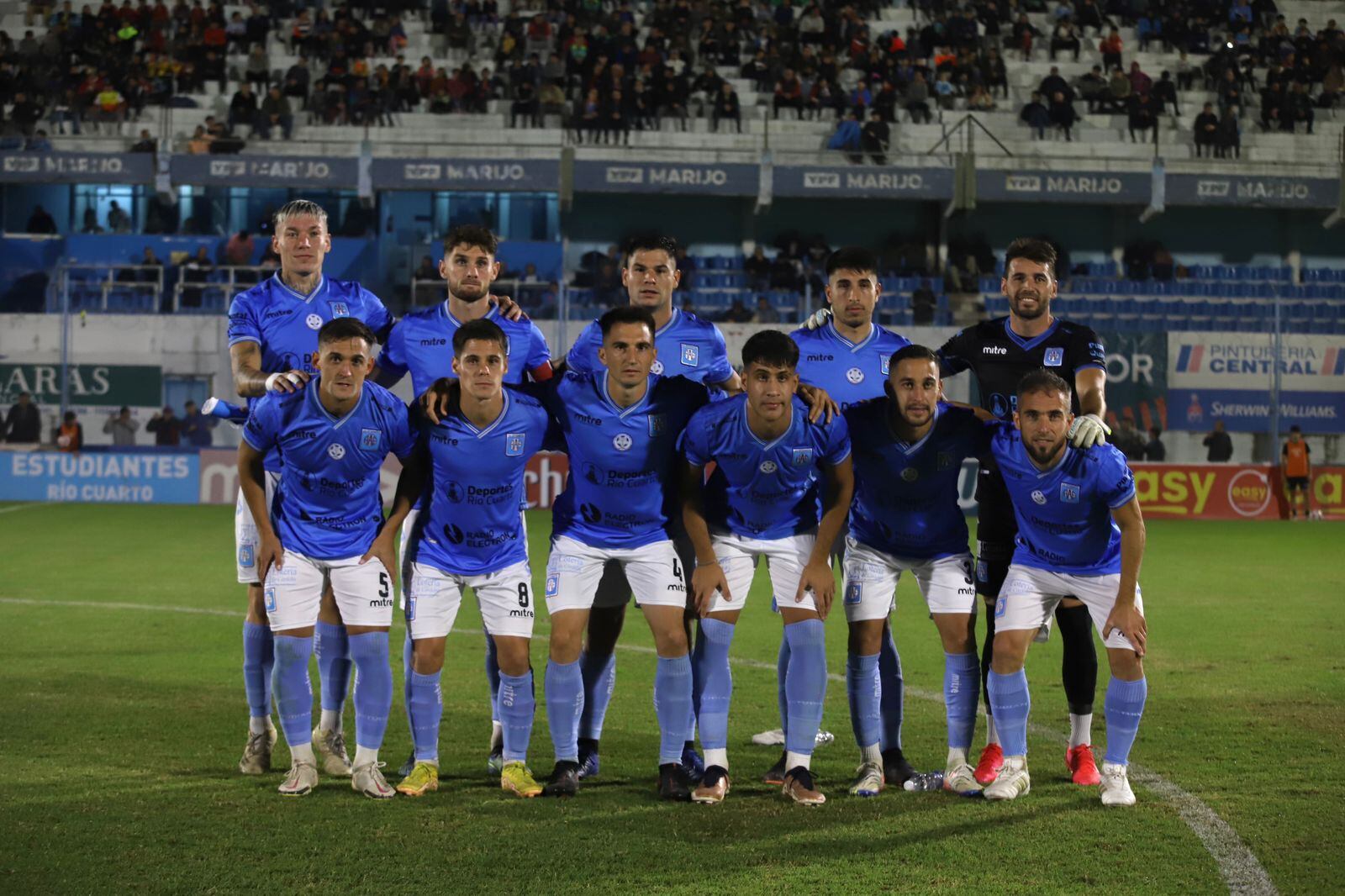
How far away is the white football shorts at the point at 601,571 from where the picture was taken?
6.11m

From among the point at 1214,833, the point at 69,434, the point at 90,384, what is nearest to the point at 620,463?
the point at 1214,833

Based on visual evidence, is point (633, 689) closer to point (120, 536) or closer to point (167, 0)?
point (120, 536)

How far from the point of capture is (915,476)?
6.29 m

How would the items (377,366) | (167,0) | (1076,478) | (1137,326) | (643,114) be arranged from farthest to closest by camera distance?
(167,0) < (643,114) < (1137,326) < (377,366) < (1076,478)

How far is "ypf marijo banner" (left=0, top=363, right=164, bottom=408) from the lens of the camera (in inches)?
883

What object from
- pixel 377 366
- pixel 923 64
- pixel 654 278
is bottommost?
pixel 377 366

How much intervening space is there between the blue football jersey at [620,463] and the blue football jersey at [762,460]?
12 cm

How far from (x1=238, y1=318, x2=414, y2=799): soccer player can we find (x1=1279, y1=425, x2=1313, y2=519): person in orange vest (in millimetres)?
18710

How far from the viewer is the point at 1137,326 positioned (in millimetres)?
25016

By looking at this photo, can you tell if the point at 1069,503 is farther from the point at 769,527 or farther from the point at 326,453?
the point at 326,453

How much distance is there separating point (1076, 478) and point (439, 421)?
Result: 2731mm

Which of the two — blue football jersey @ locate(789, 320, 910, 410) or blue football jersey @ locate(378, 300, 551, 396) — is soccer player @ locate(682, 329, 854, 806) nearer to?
blue football jersey @ locate(789, 320, 910, 410)

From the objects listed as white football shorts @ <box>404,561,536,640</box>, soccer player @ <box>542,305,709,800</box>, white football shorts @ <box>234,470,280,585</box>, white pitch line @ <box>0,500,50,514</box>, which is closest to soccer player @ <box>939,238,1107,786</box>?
soccer player @ <box>542,305,709,800</box>

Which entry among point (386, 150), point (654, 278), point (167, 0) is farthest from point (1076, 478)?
point (167, 0)
